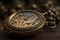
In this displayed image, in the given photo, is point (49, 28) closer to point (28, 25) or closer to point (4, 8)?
point (28, 25)

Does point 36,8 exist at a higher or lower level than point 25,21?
higher

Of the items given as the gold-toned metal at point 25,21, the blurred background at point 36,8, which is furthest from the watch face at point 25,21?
the blurred background at point 36,8

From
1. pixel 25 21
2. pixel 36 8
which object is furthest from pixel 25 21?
pixel 36 8

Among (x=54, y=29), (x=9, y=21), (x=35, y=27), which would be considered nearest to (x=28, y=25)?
(x=35, y=27)

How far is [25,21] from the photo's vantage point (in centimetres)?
148

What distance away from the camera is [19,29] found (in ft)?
4.50

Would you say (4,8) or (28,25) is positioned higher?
(4,8)

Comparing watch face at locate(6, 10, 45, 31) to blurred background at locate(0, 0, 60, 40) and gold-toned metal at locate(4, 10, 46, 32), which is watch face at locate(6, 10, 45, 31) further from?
blurred background at locate(0, 0, 60, 40)

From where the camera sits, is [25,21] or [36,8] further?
[36,8]

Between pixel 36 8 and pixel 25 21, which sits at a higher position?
pixel 36 8

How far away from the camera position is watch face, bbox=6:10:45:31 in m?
1.39

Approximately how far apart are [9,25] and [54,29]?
0.44m

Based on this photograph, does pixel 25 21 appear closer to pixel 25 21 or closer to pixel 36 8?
pixel 25 21

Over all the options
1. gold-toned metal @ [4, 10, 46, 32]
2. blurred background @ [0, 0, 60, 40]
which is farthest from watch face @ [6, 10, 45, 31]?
blurred background @ [0, 0, 60, 40]
